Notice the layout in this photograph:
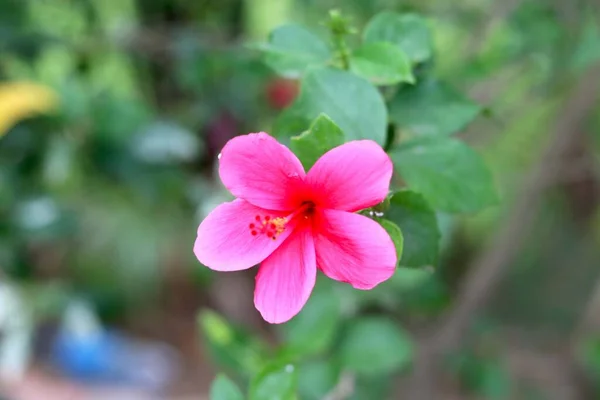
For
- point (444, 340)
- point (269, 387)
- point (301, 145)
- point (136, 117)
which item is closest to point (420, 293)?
point (444, 340)

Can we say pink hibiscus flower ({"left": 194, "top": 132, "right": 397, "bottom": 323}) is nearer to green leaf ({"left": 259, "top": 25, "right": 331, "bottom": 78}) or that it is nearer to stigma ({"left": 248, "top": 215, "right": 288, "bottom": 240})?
stigma ({"left": 248, "top": 215, "right": 288, "bottom": 240})

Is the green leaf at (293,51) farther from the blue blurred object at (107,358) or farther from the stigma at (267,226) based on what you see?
the blue blurred object at (107,358)

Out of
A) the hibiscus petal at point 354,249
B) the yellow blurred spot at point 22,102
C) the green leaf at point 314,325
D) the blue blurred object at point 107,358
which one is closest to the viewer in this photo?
the hibiscus petal at point 354,249

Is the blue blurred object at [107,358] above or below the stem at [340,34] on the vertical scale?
below

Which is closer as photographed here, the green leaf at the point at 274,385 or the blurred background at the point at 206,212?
the green leaf at the point at 274,385

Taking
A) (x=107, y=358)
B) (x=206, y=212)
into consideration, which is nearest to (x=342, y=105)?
(x=206, y=212)

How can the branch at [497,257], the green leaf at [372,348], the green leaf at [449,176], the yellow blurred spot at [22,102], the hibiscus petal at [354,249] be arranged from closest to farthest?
the hibiscus petal at [354,249] < the green leaf at [449,176] < the green leaf at [372,348] < the yellow blurred spot at [22,102] < the branch at [497,257]

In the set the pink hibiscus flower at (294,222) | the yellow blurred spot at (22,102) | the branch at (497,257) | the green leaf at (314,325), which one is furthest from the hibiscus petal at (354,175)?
the branch at (497,257)
